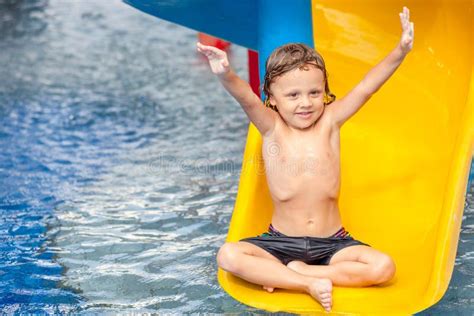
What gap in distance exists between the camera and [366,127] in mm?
2643

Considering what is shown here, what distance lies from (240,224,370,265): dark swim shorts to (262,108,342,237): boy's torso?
1.7 inches

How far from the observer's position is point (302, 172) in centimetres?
223

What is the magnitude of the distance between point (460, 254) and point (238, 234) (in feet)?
2.57

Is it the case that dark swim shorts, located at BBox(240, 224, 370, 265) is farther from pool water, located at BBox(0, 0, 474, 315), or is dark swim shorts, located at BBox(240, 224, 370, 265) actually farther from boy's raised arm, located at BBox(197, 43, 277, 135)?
boy's raised arm, located at BBox(197, 43, 277, 135)

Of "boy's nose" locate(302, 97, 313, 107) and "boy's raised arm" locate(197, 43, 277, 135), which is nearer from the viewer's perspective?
"boy's raised arm" locate(197, 43, 277, 135)

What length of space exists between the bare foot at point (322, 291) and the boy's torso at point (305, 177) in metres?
0.25

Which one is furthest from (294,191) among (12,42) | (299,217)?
(12,42)

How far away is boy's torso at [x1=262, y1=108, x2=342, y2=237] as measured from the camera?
7.27 ft

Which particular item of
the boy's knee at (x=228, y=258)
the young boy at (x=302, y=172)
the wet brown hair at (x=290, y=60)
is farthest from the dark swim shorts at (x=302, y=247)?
the wet brown hair at (x=290, y=60)

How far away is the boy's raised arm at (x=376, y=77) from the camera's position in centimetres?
200

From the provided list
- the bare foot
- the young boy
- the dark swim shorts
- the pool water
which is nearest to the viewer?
the bare foot

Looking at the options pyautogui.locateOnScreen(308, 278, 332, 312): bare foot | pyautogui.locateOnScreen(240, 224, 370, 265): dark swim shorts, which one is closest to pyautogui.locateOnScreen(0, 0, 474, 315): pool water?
pyautogui.locateOnScreen(240, 224, 370, 265): dark swim shorts

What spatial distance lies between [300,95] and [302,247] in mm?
413

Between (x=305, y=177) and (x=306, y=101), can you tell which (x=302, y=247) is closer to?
(x=305, y=177)
